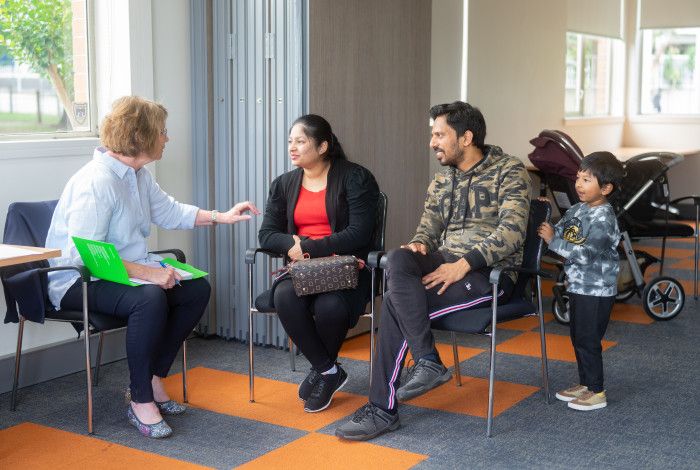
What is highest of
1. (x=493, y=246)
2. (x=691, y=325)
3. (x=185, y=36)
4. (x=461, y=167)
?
(x=185, y=36)

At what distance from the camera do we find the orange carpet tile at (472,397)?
3637mm

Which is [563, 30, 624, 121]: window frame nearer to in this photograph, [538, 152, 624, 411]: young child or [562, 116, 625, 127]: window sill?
[562, 116, 625, 127]: window sill

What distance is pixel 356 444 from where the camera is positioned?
3.22m

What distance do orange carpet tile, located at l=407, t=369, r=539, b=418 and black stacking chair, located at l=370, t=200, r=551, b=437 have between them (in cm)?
15

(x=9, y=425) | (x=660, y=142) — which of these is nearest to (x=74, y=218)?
(x=9, y=425)

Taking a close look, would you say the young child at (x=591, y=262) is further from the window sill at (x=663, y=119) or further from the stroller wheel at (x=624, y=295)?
the window sill at (x=663, y=119)

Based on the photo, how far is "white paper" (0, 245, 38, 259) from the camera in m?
2.91

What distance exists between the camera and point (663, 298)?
5.30m

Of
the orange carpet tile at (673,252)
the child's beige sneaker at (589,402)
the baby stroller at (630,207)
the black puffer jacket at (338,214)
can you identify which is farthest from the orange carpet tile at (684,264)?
the black puffer jacket at (338,214)

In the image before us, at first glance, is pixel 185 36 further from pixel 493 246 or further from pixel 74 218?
pixel 493 246

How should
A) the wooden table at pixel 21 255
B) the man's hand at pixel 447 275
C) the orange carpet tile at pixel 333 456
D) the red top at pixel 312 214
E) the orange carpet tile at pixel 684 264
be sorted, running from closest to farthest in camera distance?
the wooden table at pixel 21 255
the orange carpet tile at pixel 333 456
the man's hand at pixel 447 275
the red top at pixel 312 214
the orange carpet tile at pixel 684 264

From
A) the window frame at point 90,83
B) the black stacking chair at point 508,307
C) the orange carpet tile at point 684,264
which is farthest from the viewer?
the orange carpet tile at point 684,264

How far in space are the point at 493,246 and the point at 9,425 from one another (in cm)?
194

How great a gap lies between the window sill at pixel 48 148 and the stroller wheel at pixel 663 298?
10.4ft
